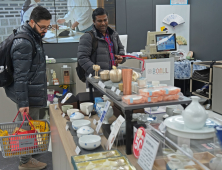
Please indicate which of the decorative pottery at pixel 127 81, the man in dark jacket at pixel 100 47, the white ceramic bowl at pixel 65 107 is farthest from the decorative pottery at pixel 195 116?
the man in dark jacket at pixel 100 47

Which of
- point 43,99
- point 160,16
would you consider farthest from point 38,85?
point 160,16

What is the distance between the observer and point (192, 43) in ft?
23.2

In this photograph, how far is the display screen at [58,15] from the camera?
5.43m

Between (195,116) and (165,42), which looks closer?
(195,116)

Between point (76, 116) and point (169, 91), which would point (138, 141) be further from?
point (76, 116)

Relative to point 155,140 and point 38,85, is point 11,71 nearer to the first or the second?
point 38,85

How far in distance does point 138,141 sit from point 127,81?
39 centimetres

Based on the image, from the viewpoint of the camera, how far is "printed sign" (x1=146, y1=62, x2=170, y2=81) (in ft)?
12.6

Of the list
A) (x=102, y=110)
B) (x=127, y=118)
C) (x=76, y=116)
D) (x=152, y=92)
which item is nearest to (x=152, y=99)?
(x=152, y=92)

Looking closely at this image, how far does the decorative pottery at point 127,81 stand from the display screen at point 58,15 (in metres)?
4.34

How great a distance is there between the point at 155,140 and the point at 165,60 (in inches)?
111

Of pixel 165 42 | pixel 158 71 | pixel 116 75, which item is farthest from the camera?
pixel 165 42

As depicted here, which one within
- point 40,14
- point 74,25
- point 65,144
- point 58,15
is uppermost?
point 58,15

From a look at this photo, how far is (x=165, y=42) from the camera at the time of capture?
15.7 feet
